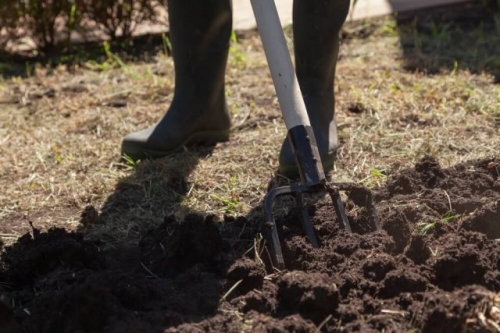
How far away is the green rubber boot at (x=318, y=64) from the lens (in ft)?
11.6

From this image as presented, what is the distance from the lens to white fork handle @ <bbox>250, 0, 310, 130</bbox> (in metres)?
3.01

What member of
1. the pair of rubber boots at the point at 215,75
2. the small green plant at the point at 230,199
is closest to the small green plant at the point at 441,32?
the pair of rubber boots at the point at 215,75

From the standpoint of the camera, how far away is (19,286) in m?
2.82

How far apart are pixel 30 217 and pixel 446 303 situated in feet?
5.35

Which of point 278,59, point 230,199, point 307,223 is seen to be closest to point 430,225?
point 307,223

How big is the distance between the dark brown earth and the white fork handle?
0.35 meters

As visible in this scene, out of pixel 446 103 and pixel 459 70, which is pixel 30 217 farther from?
pixel 459 70

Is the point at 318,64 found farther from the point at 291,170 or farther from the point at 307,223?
Answer: the point at 307,223

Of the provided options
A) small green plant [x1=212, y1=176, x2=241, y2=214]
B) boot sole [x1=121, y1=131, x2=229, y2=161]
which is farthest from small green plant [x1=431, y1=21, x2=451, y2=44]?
small green plant [x1=212, y1=176, x2=241, y2=214]

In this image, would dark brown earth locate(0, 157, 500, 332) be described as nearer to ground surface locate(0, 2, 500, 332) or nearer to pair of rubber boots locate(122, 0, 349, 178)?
ground surface locate(0, 2, 500, 332)

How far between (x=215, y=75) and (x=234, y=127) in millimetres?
447

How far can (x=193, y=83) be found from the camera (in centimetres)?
382

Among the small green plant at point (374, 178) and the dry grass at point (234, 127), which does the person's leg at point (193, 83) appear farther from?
the small green plant at point (374, 178)

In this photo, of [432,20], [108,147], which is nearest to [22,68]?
[108,147]
